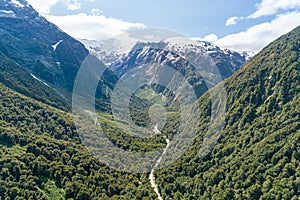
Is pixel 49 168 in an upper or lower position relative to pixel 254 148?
lower

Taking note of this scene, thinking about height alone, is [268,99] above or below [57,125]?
above

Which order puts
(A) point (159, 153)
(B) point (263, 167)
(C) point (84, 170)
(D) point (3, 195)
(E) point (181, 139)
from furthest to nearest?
(E) point (181, 139), (A) point (159, 153), (C) point (84, 170), (B) point (263, 167), (D) point (3, 195)

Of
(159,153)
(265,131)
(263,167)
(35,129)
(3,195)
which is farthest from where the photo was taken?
(159,153)

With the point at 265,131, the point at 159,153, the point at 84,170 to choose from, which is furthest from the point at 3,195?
the point at 265,131

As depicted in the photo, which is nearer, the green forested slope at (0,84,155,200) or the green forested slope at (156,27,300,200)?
the green forested slope at (0,84,155,200)

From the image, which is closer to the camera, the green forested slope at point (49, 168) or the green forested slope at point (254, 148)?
the green forested slope at point (49, 168)

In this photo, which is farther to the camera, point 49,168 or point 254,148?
point 254,148

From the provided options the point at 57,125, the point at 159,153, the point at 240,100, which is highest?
the point at 240,100

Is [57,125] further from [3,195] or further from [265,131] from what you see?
[265,131]
